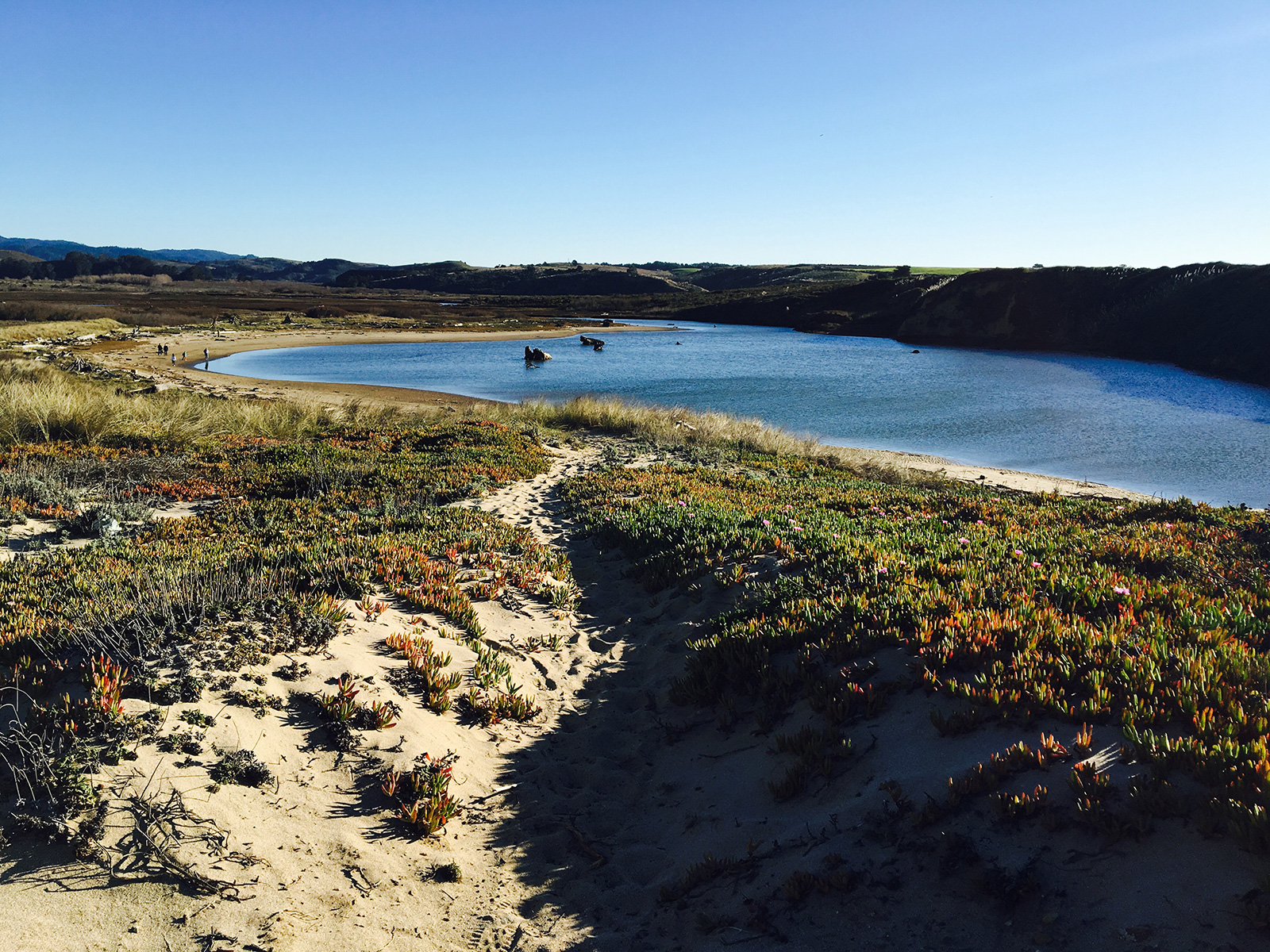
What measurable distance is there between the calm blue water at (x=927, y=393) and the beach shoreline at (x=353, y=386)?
190cm

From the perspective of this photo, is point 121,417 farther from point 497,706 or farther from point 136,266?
point 136,266

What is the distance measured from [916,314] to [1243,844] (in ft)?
263

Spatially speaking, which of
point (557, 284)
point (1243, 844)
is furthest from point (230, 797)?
point (557, 284)

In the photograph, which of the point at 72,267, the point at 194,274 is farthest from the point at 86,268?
the point at 194,274

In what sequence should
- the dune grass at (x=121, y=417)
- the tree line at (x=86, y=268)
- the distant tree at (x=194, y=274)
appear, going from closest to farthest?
the dune grass at (x=121, y=417), the tree line at (x=86, y=268), the distant tree at (x=194, y=274)

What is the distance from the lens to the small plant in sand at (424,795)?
428 centimetres

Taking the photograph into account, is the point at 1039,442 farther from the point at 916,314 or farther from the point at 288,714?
the point at 916,314

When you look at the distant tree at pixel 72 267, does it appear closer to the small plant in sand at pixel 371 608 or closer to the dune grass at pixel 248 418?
the dune grass at pixel 248 418

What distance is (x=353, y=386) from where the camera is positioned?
3762 cm

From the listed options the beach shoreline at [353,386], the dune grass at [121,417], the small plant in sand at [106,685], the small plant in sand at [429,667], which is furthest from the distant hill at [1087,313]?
the small plant in sand at [106,685]

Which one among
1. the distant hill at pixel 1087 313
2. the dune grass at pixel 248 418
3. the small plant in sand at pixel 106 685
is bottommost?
the small plant in sand at pixel 106 685

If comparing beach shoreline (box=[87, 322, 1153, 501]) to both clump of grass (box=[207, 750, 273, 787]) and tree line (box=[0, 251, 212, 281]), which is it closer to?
clump of grass (box=[207, 750, 273, 787])

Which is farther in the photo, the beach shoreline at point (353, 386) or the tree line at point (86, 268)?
the tree line at point (86, 268)

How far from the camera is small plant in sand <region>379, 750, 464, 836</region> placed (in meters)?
4.28
